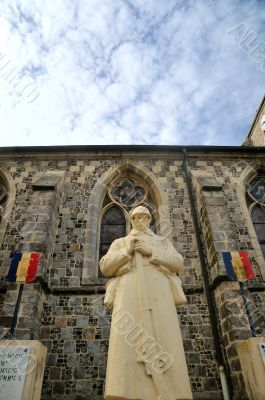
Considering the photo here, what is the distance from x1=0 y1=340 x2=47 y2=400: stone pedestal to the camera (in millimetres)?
4480

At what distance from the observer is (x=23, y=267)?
6.56 meters

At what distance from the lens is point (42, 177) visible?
8.81 m

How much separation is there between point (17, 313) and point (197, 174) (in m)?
6.41

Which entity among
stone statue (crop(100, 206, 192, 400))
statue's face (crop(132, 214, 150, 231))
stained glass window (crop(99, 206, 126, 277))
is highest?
stained glass window (crop(99, 206, 126, 277))

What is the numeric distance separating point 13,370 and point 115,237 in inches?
174

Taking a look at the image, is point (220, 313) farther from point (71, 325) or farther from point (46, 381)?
point (46, 381)

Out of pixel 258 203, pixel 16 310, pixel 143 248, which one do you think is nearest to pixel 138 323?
pixel 143 248

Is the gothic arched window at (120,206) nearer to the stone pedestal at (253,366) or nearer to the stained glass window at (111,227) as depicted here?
the stained glass window at (111,227)

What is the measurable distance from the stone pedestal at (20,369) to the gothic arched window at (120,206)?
354cm

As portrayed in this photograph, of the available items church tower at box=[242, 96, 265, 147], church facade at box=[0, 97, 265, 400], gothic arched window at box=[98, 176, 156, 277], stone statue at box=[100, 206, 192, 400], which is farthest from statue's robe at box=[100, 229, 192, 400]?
church tower at box=[242, 96, 265, 147]

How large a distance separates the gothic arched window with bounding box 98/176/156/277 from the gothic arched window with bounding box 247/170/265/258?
3211mm

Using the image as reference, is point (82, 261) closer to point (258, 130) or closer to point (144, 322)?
point (144, 322)

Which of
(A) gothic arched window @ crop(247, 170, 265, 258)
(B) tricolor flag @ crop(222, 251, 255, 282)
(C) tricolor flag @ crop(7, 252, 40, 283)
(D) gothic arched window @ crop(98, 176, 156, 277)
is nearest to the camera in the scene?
(C) tricolor flag @ crop(7, 252, 40, 283)

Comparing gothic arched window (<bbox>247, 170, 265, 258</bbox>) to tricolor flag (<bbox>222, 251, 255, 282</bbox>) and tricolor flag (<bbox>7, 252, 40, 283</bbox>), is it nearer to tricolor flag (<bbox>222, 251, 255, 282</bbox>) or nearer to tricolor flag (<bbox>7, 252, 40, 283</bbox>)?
tricolor flag (<bbox>222, 251, 255, 282</bbox>)
